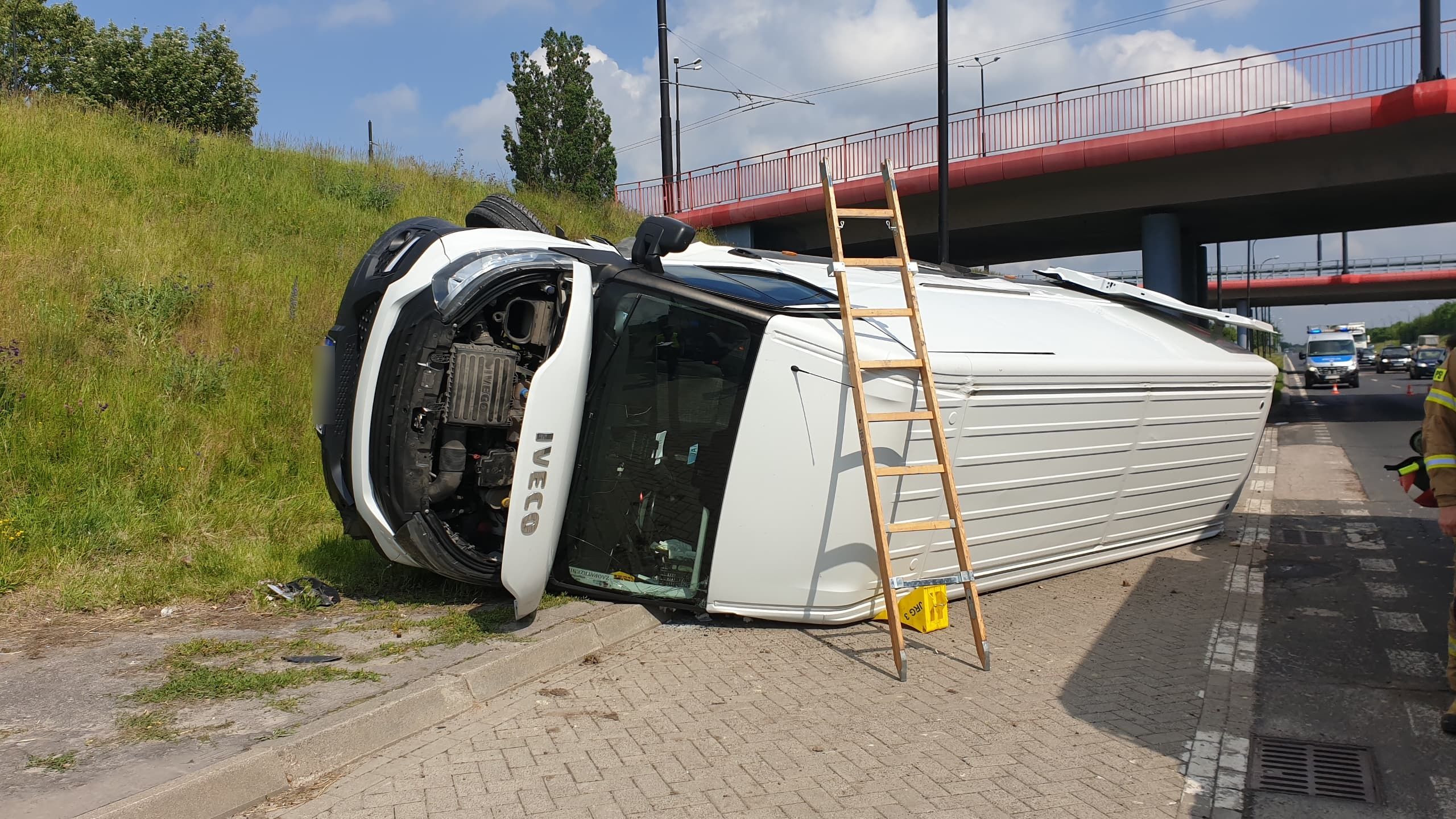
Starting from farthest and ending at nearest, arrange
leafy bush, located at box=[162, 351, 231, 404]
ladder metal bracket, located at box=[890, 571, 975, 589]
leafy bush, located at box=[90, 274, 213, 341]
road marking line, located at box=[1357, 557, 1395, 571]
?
leafy bush, located at box=[90, 274, 213, 341] < leafy bush, located at box=[162, 351, 231, 404] < road marking line, located at box=[1357, 557, 1395, 571] < ladder metal bracket, located at box=[890, 571, 975, 589]

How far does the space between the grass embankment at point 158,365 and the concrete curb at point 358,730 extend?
1.40 meters

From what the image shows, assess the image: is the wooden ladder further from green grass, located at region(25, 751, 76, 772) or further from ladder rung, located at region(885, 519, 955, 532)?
green grass, located at region(25, 751, 76, 772)

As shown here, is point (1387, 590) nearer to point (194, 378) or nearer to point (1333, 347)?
point (194, 378)

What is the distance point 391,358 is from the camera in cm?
561


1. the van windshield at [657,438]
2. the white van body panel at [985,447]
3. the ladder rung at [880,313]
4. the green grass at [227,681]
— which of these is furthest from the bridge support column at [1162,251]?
the green grass at [227,681]

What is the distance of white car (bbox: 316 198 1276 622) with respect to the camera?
5500 millimetres

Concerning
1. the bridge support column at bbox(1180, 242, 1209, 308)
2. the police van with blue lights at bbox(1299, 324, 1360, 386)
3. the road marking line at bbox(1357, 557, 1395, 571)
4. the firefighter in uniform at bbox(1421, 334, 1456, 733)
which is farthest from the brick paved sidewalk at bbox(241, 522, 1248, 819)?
the police van with blue lights at bbox(1299, 324, 1360, 386)

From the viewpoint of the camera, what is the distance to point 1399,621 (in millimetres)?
6234

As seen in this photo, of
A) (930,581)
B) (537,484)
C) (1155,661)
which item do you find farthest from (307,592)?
(1155,661)

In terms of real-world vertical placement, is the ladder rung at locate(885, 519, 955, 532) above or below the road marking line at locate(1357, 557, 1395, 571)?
above

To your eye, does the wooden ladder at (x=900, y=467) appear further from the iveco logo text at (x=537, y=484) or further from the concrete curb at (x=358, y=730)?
the iveco logo text at (x=537, y=484)

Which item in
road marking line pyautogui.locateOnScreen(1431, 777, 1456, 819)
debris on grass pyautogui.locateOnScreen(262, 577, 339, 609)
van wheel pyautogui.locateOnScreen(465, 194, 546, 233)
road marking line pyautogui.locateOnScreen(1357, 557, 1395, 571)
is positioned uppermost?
van wheel pyautogui.locateOnScreen(465, 194, 546, 233)

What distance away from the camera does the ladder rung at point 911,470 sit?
544 cm

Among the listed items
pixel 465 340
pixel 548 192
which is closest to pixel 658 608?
pixel 465 340
